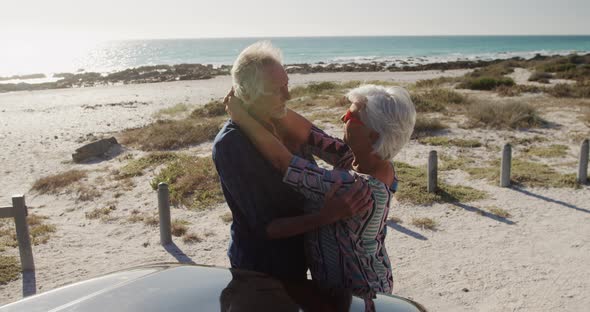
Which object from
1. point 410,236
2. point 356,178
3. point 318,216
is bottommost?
point 410,236

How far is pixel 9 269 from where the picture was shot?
6.88 meters

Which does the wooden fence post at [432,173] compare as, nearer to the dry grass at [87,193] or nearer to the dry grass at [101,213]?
the dry grass at [101,213]

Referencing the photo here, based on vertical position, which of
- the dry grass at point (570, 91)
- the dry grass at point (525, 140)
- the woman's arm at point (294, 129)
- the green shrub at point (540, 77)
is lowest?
the dry grass at point (525, 140)

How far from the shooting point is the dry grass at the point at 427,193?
30.2 feet

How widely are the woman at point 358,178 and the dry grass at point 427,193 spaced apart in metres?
6.66

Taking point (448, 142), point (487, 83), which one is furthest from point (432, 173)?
point (487, 83)

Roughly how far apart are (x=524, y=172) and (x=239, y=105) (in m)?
9.40

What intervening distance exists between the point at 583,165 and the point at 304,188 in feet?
29.9

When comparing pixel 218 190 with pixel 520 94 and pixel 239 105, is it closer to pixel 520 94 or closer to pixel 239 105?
pixel 239 105

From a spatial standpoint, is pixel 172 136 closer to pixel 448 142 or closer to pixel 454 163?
pixel 448 142

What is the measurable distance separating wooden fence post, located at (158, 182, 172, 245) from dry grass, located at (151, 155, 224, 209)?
169 cm

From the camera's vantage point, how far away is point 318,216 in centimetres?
240

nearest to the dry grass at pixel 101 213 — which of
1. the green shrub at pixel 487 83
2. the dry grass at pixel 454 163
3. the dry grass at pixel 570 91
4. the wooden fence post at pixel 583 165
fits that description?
the dry grass at pixel 454 163

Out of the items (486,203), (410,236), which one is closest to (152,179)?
(410,236)
